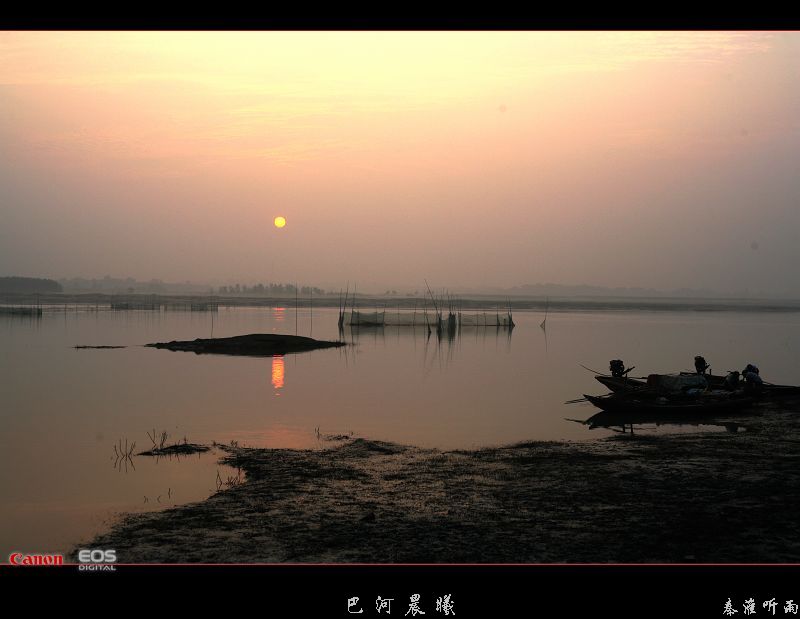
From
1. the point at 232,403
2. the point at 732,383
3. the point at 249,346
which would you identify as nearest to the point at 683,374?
the point at 732,383

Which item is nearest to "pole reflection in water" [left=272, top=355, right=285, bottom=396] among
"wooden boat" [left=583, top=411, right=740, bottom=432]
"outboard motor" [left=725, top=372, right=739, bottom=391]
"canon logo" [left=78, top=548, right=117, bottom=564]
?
"wooden boat" [left=583, top=411, right=740, bottom=432]

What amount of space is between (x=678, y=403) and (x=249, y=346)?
28951 millimetres

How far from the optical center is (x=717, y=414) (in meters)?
18.5

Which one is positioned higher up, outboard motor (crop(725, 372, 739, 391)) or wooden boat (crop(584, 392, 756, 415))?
outboard motor (crop(725, 372, 739, 391))

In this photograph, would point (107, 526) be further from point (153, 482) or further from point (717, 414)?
point (717, 414)

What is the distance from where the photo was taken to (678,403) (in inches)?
727

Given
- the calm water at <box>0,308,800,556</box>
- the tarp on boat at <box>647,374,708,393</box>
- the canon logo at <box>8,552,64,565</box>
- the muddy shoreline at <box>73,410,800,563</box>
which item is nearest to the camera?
the canon logo at <box>8,552,64,565</box>

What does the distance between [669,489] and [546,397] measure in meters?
14.3

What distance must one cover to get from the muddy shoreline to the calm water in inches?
64.4

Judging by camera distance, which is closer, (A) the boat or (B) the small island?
(A) the boat

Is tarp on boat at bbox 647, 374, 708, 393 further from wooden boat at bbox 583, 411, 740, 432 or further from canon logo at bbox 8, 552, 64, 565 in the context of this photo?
canon logo at bbox 8, 552, 64, 565

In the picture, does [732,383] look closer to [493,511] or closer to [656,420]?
[656,420]

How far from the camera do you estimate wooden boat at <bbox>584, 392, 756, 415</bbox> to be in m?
18.2
